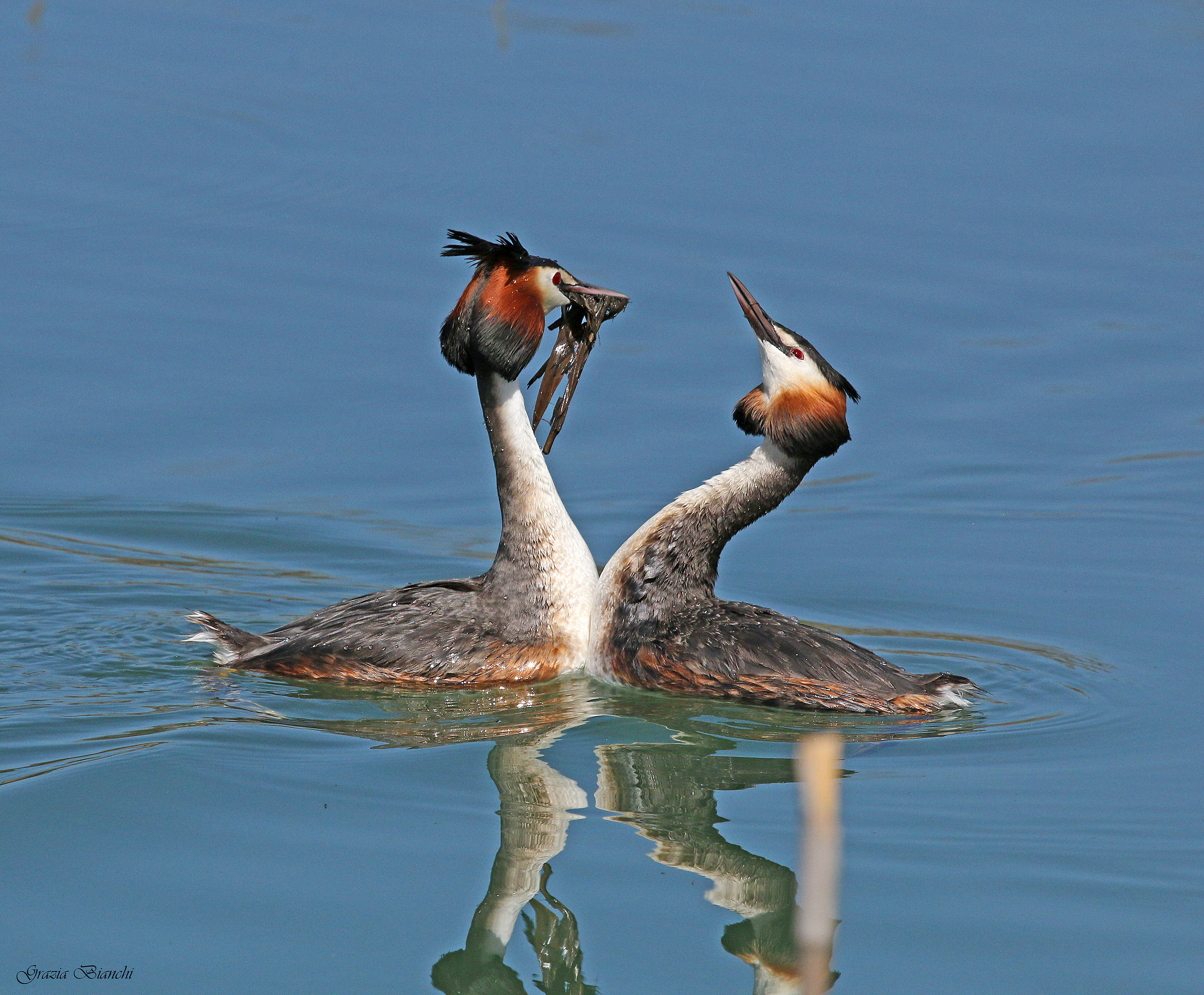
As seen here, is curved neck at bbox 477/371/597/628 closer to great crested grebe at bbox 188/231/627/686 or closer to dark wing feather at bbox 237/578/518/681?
great crested grebe at bbox 188/231/627/686

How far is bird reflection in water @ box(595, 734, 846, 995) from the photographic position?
4.82 meters

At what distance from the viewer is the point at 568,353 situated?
8.07 meters

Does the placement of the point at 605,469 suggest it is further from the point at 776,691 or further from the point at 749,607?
the point at 776,691

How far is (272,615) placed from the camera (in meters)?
8.23

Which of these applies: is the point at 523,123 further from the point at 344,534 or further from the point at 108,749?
the point at 108,749

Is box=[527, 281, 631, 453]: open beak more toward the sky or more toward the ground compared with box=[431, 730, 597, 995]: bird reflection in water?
more toward the sky

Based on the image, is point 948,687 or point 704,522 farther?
point 704,522

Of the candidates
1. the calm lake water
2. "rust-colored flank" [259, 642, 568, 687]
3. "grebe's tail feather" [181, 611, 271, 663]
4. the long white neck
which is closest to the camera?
the calm lake water

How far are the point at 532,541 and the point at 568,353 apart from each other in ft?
3.50

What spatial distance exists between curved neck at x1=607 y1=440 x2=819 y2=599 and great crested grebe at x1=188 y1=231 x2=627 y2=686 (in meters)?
0.37

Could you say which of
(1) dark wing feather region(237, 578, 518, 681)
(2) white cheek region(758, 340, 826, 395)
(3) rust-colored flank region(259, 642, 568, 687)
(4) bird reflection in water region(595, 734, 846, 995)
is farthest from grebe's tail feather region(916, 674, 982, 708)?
(1) dark wing feather region(237, 578, 518, 681)

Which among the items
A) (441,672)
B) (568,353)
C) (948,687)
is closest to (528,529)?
(441,672)

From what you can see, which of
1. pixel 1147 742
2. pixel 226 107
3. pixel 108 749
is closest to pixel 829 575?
pixel 1147 742

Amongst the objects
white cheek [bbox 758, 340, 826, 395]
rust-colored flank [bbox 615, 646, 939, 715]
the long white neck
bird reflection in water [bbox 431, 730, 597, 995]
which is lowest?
bird reflection in water [bbox 431, 730, 597, 995]
